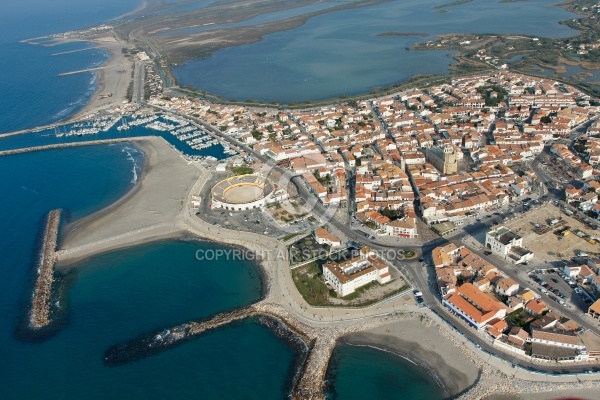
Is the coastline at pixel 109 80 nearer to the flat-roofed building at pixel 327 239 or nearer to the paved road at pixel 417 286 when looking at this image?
the paved road at pixel 417 286

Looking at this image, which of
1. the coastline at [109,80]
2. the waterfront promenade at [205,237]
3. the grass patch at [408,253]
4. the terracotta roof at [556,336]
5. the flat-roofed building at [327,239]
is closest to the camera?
the waterfront promenade at [205,237]

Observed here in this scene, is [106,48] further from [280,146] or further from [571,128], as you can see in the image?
[571,128]

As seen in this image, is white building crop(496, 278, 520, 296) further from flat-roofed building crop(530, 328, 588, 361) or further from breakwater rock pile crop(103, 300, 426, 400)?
breakwater rock pile crop(103, 300, 426, 400)

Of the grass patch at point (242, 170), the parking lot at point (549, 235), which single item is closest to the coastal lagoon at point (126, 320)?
the grass patch at point (242, 170)

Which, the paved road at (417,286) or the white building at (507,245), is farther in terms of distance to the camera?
the white building at (507,245)

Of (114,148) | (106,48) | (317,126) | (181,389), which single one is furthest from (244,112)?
(106,48)

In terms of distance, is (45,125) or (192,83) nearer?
(45,125)

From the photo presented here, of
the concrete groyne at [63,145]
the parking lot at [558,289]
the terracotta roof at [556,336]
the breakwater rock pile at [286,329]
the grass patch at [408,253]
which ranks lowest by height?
the parking lot at [558,289]

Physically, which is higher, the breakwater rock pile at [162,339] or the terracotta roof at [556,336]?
the breakwater rock pile at [162,339]
